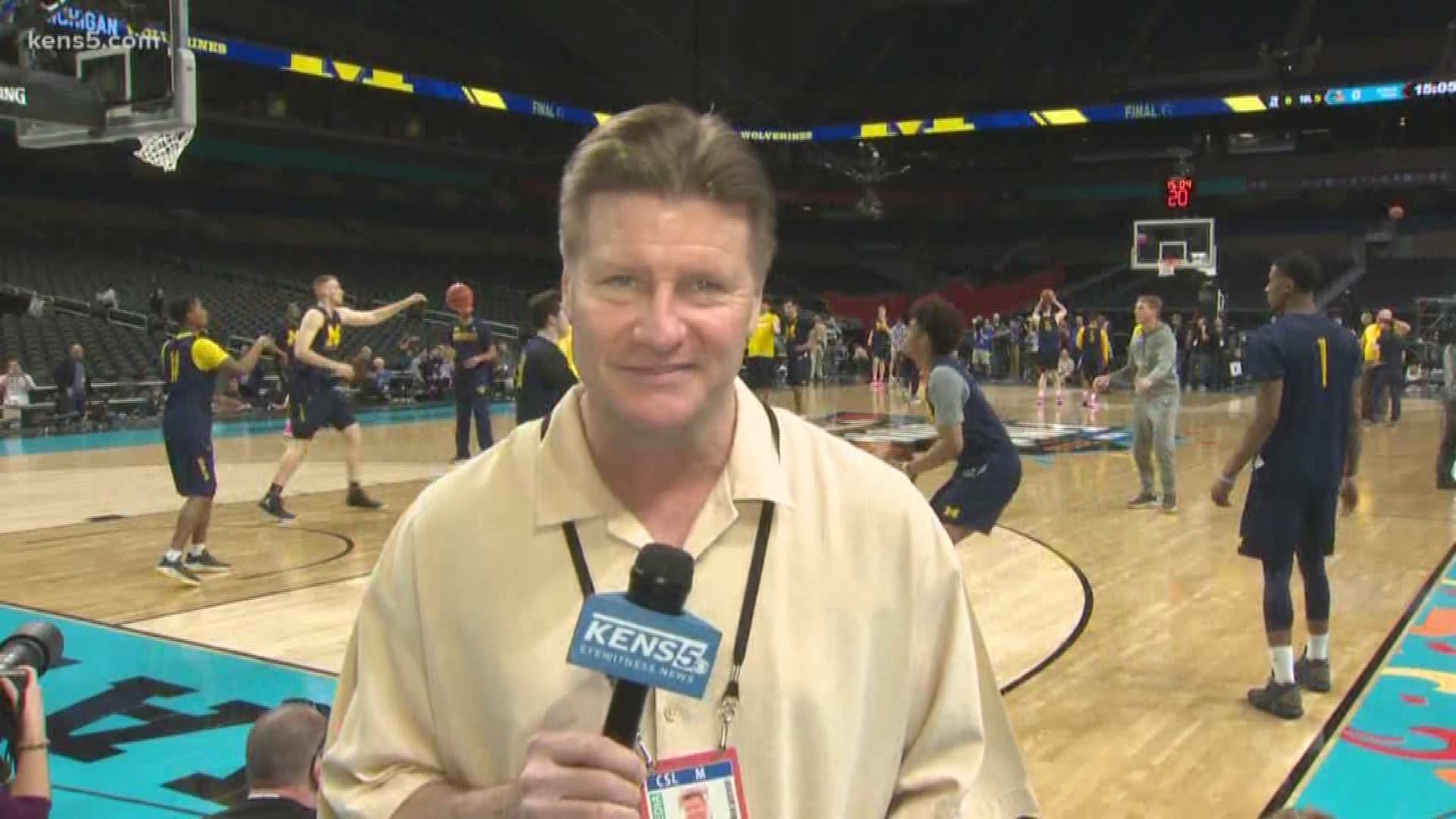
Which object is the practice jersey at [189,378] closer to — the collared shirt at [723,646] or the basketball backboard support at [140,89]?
the basketball backboard support at [140,89]

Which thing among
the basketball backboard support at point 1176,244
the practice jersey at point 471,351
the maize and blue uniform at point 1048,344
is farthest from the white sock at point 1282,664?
the basketball backboard support at point 1176,244

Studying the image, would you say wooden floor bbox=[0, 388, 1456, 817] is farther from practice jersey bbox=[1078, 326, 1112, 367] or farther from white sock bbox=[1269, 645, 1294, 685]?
practice jersey bbox=[1078, 326, 1112, 367]

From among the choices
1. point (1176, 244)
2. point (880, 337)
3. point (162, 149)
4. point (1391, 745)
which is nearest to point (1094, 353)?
point (880, 337)

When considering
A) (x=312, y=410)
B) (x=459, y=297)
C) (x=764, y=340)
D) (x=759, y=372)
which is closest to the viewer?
(x=312, y=410)

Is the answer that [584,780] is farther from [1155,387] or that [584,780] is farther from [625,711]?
[1155,387]

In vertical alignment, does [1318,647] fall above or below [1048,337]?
below

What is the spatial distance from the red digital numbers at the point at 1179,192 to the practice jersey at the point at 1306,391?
919 inches

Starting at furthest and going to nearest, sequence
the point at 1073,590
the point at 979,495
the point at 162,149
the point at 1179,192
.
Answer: the point at 1179,192, the point at 162,149, the point at 1073,590, the point at 979,495

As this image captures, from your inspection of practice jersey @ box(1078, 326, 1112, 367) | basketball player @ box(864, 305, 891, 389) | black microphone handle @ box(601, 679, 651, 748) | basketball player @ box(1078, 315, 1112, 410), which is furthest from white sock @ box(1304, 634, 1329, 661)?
basketball player @ box(864, 305, 891, 389)

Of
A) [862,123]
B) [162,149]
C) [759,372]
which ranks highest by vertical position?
[862,123]

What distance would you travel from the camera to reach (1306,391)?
4.84 meters

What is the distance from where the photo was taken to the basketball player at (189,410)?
695 centimetres

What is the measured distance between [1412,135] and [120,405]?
32.2 metres

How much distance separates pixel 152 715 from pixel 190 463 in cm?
252
